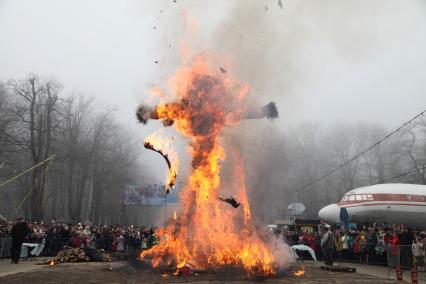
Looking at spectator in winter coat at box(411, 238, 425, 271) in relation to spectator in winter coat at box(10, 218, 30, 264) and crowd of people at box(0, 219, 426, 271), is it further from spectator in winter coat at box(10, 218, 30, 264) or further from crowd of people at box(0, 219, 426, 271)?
spectator in winter coat at box(10, 218, 30, 264)

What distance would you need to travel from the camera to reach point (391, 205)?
98.1 feet

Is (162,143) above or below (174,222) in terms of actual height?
above

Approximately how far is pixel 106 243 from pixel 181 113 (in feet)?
48.8

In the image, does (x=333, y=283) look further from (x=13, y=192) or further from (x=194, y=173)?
(x=13, y=192)

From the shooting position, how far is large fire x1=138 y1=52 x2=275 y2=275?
15602 millimetres

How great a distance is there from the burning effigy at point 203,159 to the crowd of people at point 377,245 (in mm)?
6308

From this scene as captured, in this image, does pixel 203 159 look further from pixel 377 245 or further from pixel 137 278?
pixel 377 245

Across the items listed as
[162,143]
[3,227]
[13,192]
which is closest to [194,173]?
[162,143]

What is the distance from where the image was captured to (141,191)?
5709 cm

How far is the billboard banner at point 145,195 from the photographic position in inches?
2234

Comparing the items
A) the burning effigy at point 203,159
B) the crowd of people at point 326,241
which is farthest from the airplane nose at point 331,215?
the burning effigy at point 203,159

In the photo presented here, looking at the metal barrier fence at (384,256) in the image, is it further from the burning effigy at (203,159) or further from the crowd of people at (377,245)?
the burning effigy at (203,159)

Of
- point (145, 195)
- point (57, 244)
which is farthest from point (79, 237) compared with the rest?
point (145, 195)

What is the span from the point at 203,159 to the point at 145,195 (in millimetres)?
43669
